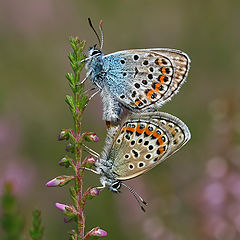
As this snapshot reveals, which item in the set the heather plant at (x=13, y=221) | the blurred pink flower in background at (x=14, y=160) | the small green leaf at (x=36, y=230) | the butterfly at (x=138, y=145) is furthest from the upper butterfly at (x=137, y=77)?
the blurred pink flower in background at (x=14, y=160)

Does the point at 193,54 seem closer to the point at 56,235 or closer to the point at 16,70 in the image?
the point at 16,70

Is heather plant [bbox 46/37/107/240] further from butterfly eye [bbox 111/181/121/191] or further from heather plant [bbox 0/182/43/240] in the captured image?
butterfly eye [bbox 111/181/121/191]

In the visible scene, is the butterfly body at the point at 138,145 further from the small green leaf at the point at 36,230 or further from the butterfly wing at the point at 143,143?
the small green leaf at the point at 36,230

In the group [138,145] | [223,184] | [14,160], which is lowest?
[14,160]

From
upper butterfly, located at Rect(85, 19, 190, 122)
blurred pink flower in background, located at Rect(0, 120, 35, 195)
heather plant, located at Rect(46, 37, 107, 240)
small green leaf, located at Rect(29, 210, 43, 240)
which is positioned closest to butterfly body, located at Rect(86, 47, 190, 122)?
upper butterfly, located at Rect(85, 19, 190, 122)

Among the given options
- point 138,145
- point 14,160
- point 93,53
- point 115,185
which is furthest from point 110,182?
point 14,160

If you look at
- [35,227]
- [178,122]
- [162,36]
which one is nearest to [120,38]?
[162,36]

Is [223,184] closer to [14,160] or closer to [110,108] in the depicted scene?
[110,108]
